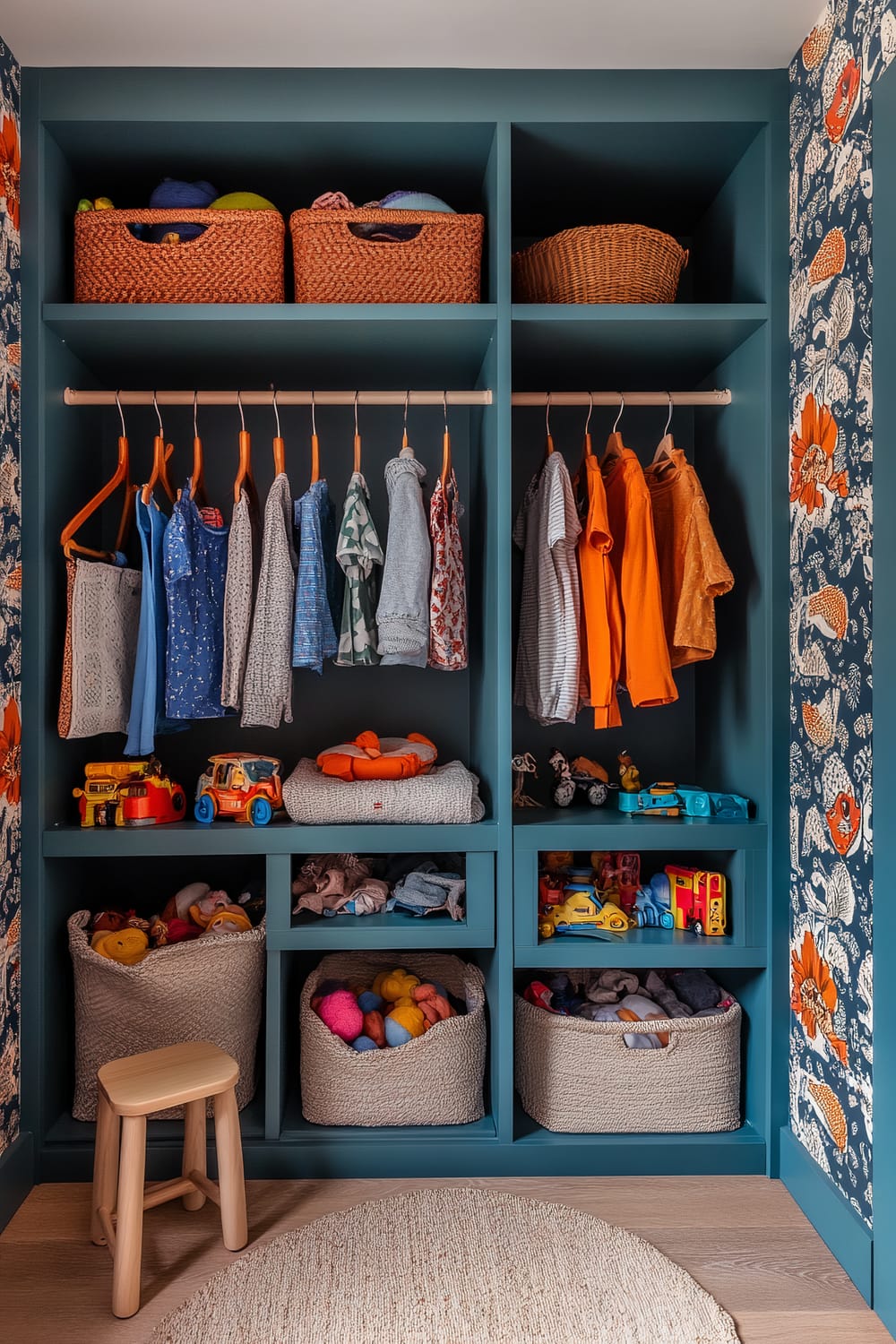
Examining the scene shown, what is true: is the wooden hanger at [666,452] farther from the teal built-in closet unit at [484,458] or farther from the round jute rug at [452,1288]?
the round jute rug at [452,1288]

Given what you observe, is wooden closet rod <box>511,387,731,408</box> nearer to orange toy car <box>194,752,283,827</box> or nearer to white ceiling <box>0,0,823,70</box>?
white ceiling <box>0,0,823,70</box>

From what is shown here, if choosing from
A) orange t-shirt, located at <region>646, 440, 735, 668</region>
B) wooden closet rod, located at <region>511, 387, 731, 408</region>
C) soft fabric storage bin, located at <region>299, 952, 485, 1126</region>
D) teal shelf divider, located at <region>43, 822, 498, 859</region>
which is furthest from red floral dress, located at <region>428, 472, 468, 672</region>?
soft fabric storage bin, located at <region>299, 952, 485, 1126</region>

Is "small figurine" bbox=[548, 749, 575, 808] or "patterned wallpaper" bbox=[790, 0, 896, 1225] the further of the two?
"small figurine" bbox=[548, 749, 575, 808]

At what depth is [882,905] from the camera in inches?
65.4

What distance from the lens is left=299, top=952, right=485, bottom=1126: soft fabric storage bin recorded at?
2.18 meters

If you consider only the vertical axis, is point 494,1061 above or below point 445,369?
below

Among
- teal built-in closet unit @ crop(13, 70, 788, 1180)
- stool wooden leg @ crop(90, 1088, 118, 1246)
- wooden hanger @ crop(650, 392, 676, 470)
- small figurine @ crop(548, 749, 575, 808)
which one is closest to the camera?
stool wooden leg @ crop(90, 1088, 118, 1246)

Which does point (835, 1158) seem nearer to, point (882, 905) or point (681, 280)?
point (882, 905)

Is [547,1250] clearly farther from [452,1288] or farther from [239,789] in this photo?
[239,789]

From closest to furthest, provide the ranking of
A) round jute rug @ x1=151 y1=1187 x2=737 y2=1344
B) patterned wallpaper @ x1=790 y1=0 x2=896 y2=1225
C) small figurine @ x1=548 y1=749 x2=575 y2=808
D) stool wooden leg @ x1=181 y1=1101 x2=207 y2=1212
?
round jute rug @ x1=151 y1=1187 x2=737 y2=1344 < patterned wallpaper @ x1=790 y1=0 x2=896 y2=1225 < stool wooden leg @ x1=181 y1=1101 x2=207 y2=1212 < small figurine @ x1=548 y1=749 x2=575 y2=808

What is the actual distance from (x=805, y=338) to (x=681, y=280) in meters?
0.86

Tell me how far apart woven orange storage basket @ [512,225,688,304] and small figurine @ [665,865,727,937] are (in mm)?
1461

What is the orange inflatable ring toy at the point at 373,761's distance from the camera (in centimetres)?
234

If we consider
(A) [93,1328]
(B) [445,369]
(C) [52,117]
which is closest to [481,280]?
(B) [445,369]
